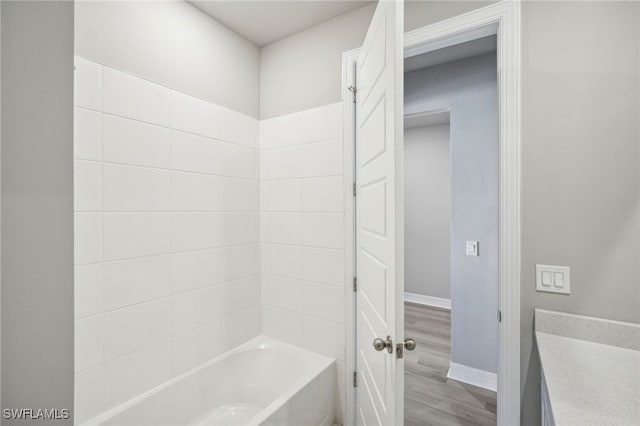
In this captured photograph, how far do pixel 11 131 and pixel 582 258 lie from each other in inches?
66.6

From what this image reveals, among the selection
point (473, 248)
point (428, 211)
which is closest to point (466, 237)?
point (473, 248)

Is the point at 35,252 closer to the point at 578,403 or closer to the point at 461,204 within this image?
the point at 578,403

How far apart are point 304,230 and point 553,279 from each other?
1349mm

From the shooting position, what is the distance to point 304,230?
1958mm

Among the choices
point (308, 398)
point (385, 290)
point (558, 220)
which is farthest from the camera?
point (308, 398)

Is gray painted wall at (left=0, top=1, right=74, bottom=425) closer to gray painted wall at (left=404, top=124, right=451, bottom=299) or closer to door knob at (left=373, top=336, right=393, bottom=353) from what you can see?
door knob at (left=373, top=336, right=393, bottom=353)

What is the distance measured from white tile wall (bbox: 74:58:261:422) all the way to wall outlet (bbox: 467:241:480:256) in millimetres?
1890

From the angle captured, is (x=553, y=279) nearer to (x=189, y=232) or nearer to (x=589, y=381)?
(x=589, y=381)

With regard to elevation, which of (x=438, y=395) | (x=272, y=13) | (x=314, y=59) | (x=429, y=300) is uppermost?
(x=272, y=13)

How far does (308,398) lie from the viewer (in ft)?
5.29

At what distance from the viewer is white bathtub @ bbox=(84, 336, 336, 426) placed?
4.66 feet

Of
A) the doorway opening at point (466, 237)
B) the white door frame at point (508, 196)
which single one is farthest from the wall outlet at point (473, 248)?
the white door frame at point (508, 196)

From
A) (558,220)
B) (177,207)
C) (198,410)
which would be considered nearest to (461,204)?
(558,220)

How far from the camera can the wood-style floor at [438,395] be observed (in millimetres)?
1969
